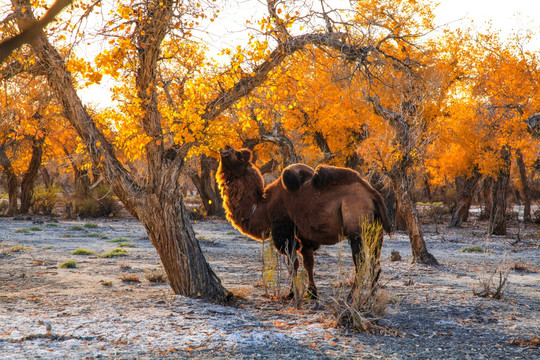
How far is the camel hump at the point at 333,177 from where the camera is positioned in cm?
704

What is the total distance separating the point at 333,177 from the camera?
7.07 meters

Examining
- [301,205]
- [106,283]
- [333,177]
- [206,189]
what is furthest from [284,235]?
[206,189]

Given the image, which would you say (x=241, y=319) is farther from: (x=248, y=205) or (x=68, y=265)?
(x=68, y=265)

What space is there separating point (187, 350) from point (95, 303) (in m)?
2.61

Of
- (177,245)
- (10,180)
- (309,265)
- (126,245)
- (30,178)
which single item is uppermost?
(30,178)

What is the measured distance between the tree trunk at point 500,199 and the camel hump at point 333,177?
16.7m

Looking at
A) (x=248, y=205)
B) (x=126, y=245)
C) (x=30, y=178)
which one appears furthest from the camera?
(x=30, y=178)

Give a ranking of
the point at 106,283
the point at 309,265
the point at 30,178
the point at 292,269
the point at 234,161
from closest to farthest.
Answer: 1. the point at 292,269
2. the point at 309,265
3. the point at 234,161
4. the point at 106,283
5. the point at 30,178

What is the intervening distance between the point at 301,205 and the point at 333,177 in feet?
1.83

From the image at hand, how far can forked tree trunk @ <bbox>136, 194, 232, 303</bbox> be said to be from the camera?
280 inches

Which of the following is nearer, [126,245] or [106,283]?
[106,283]

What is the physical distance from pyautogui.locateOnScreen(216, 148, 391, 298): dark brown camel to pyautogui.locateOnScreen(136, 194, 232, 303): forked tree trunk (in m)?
0.81

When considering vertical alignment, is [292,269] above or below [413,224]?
below

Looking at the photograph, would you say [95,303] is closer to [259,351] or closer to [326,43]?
[259,351]
